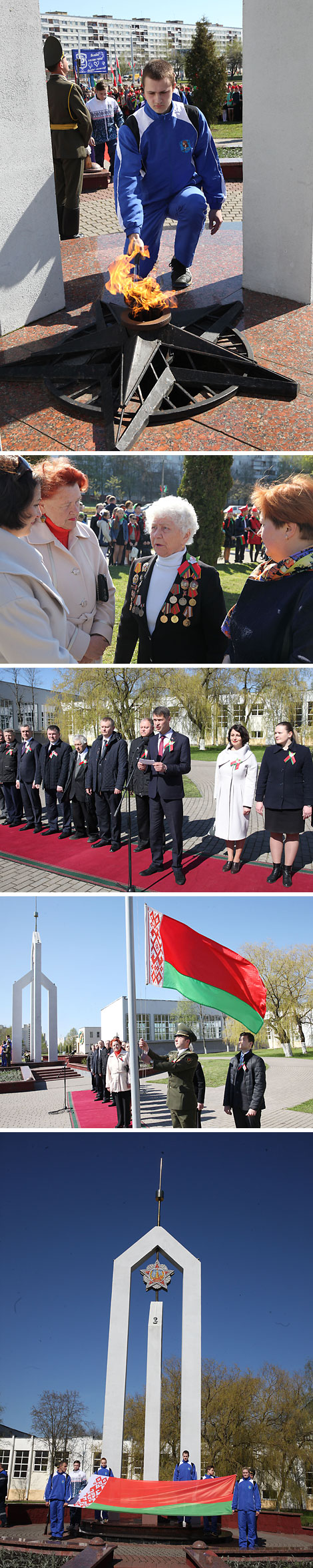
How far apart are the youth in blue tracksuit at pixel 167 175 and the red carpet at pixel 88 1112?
6.83 meters

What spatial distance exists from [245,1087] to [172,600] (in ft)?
10.4

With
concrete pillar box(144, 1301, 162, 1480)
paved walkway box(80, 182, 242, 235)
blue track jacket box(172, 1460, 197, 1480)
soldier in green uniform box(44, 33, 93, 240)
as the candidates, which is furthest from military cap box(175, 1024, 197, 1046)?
soldier in green uniform box(44, 33, 93, 240)

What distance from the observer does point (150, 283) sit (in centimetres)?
959

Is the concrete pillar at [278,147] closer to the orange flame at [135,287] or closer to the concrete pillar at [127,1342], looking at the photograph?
the orange flame at [135,287]

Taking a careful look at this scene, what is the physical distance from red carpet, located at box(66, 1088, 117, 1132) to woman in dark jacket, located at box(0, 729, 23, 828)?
6.33 feet

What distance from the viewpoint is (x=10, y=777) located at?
6699mm

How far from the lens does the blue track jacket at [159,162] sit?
30.2 feet

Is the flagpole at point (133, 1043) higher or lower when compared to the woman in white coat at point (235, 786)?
lower

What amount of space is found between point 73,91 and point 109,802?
28.1ft

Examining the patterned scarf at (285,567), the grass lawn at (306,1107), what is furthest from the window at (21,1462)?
the patterned scarf at (285,567)

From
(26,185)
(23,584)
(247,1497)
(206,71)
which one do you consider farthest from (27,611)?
(206,71)

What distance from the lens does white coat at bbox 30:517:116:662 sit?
614 centimetres

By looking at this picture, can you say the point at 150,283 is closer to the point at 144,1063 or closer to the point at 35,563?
the point at 35,563

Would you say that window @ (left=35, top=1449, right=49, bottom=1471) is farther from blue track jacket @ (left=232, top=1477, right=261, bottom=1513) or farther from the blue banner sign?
the blue banner sign
